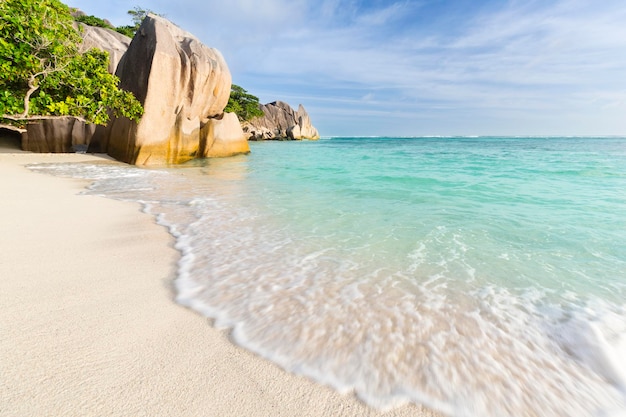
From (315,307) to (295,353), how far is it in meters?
0.51

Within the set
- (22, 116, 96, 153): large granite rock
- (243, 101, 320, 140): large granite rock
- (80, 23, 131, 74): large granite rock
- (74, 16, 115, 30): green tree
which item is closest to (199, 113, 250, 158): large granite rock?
(22, 116, 96, 153): large granite rock

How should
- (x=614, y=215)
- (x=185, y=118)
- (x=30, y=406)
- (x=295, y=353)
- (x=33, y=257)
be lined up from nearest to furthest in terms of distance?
(x=30, y=406) < (x=295, y=353) < (x=33, y=257) < (x=614, y=215) < (x=185, y=118)

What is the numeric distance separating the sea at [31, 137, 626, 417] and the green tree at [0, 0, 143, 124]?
4.32m

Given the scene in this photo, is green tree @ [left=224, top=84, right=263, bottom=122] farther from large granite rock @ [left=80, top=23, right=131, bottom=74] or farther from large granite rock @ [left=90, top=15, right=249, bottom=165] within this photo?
large granite rock @ [left=90, top=15, right=249, bottom=165]

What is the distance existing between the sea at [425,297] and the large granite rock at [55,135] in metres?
11.8

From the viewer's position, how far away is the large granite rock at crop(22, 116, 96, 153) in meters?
12.8

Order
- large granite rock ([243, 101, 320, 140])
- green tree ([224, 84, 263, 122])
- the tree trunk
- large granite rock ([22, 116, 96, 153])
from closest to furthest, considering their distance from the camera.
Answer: the tree trunk < large granite rock ([22, 116, 96, 153]) < green tree ([224, 84, 263, 122]) < large granite rock ([243, 101, 320, 140])

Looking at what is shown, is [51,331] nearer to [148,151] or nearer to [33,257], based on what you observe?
[33,257]

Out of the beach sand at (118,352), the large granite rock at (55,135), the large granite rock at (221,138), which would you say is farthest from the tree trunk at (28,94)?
the large granite rock at (221,138)

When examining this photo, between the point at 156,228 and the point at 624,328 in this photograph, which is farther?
the point at 156,228

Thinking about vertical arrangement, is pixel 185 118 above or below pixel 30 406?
above

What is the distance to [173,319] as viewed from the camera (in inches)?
75.6

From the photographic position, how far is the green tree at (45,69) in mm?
6062

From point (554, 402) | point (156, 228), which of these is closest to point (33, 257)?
point (156, 228)
